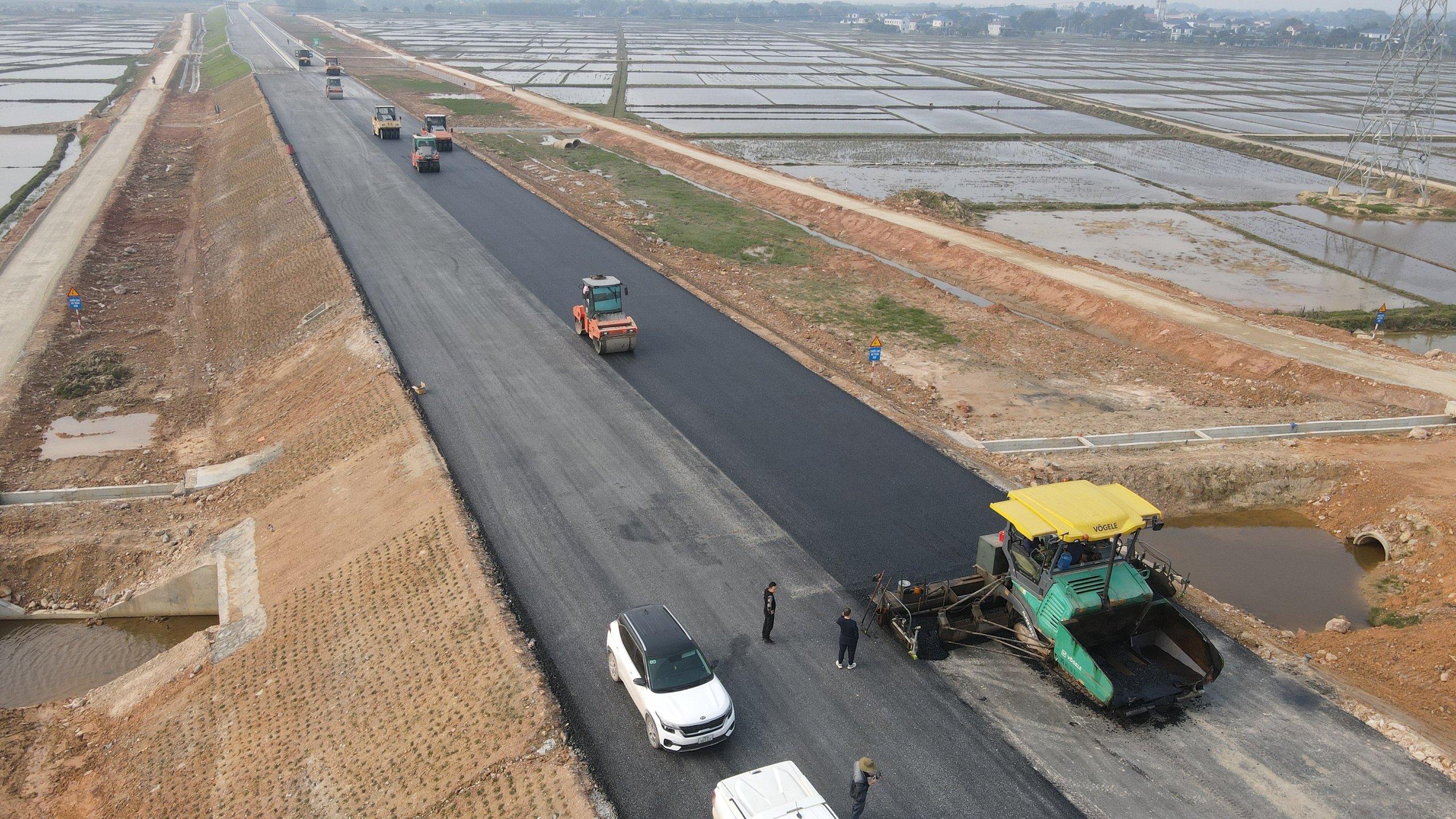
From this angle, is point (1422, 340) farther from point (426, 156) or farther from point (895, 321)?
point (426, 156)

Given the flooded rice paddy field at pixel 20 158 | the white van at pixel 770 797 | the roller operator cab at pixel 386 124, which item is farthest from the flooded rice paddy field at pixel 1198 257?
the flooded rice paddy field at pixel 20 158

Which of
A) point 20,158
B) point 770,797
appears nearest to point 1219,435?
point 770,797

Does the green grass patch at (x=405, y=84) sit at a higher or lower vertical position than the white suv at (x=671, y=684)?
higher

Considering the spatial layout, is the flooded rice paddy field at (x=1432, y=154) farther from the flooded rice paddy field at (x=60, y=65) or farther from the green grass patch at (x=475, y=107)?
the flooded rice paddy field at (x=60, y=65)

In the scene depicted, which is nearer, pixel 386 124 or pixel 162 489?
pixel 162 489

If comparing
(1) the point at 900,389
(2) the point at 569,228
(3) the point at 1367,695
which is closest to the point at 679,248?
(2) the point at 569,228

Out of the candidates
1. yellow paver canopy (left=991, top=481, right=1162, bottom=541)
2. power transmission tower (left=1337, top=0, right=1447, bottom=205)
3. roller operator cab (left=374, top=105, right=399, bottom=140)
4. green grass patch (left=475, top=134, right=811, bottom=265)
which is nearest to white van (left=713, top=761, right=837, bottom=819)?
yellow paver canopy (left=991, top=481, right=1162, bottom=541)

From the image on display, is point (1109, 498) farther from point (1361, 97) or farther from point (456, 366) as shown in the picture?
point (1361, 97)
